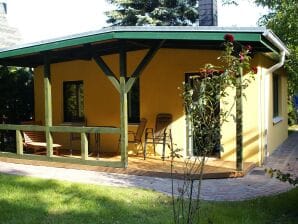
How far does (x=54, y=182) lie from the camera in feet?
26.0

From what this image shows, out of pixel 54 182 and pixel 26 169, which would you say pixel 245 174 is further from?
pixel 26 169

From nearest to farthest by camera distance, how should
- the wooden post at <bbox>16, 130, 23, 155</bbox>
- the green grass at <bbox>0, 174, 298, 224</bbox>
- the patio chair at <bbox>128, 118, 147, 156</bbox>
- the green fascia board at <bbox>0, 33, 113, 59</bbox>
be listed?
1. the green grass at <bbox>0, 174, 298, 224</bbox>
2. the green fascia board at <bbox>0, 33, 113, 59</bbox>
3. the wooden post at <bbox>16, 130, 23, 155</bbox>
4. the patio chair at <bbox>128, 118, 147, 156</bbox>

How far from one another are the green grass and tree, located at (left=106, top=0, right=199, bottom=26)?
2268cm

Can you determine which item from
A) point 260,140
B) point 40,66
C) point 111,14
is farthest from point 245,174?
point 111,14

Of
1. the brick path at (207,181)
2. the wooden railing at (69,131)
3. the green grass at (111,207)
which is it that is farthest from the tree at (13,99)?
the green grass at (111,207)

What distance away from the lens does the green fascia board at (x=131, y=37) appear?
7.60m

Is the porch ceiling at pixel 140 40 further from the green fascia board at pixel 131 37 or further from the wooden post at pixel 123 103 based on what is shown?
the wooden post at pixel 123 103

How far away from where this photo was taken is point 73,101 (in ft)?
43.0

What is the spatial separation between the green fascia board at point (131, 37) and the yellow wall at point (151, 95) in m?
2.11

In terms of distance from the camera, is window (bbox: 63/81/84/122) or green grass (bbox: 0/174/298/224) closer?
green grass (bbox: 0/174/298/224)

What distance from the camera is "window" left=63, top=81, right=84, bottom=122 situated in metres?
12.9

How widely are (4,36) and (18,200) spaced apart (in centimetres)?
1188

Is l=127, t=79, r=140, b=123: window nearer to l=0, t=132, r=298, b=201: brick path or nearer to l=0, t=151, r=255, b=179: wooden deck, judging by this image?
l=0, t=151, r=255, b=179: wooden deck

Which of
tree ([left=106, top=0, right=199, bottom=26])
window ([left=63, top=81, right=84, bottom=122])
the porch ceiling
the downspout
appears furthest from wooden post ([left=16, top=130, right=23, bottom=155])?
tree ([left=106, top=0, right=199, bottom=26])
